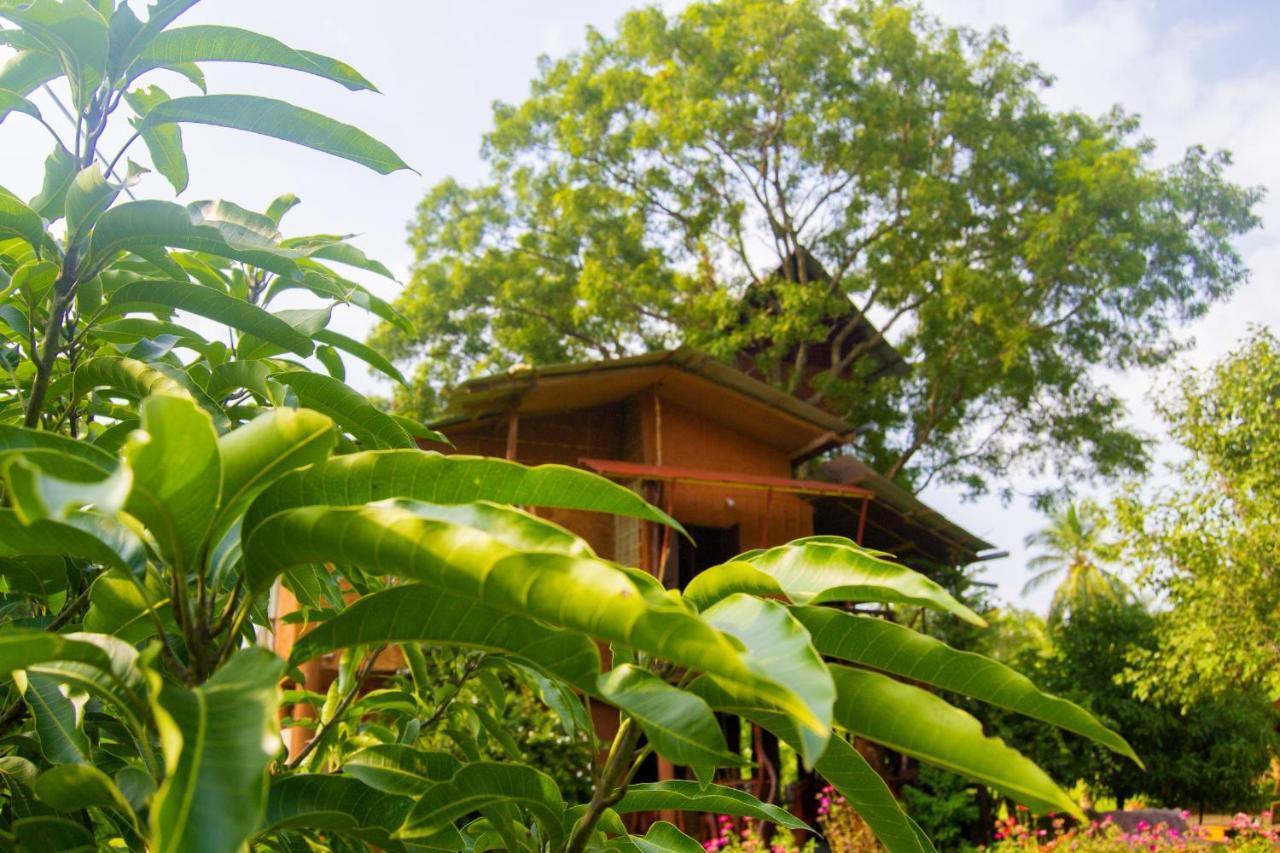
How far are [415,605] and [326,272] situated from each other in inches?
35.9

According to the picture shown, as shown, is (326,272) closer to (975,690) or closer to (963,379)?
(975,690)

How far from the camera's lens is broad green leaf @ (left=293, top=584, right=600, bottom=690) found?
2.54ft

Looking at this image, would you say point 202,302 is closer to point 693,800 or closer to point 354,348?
point 354,348

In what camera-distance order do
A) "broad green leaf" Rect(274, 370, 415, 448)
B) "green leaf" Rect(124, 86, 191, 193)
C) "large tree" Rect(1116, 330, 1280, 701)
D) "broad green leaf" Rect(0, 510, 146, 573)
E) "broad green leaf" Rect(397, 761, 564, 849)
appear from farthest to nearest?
"large tree" Rect(1116, 330, 1280, 701) → "green leaf" Rect(124, 86, 191, 193) → "broad green leaf" Rect(274, 370, 415, 448) → "broad green leaf" Rect(397, 761, 564, 849) → "broad green leaf" Rect(0, 510, 146, 573)

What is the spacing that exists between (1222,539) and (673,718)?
1389 centimetres

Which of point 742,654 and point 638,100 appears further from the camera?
point 638,100

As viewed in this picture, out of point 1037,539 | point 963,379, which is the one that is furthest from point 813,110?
point 1037,539

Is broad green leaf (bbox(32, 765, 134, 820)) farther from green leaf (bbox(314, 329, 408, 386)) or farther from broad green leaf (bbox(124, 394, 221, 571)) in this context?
green leaf (bbox(314, 329, 408, 386))

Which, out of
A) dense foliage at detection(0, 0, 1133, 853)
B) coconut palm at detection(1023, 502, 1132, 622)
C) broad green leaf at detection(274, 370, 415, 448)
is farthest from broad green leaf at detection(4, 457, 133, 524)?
coconut palm at detection(1023, 502, 1132, 622)

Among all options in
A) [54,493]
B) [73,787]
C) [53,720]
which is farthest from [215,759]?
[53,720]

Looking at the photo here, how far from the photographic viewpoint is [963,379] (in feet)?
54.1

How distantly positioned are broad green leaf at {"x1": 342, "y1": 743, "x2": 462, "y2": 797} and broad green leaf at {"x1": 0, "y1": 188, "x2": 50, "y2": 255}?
71cm

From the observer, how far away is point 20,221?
1221 millimetres

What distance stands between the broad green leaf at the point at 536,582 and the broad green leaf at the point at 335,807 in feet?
1.23
